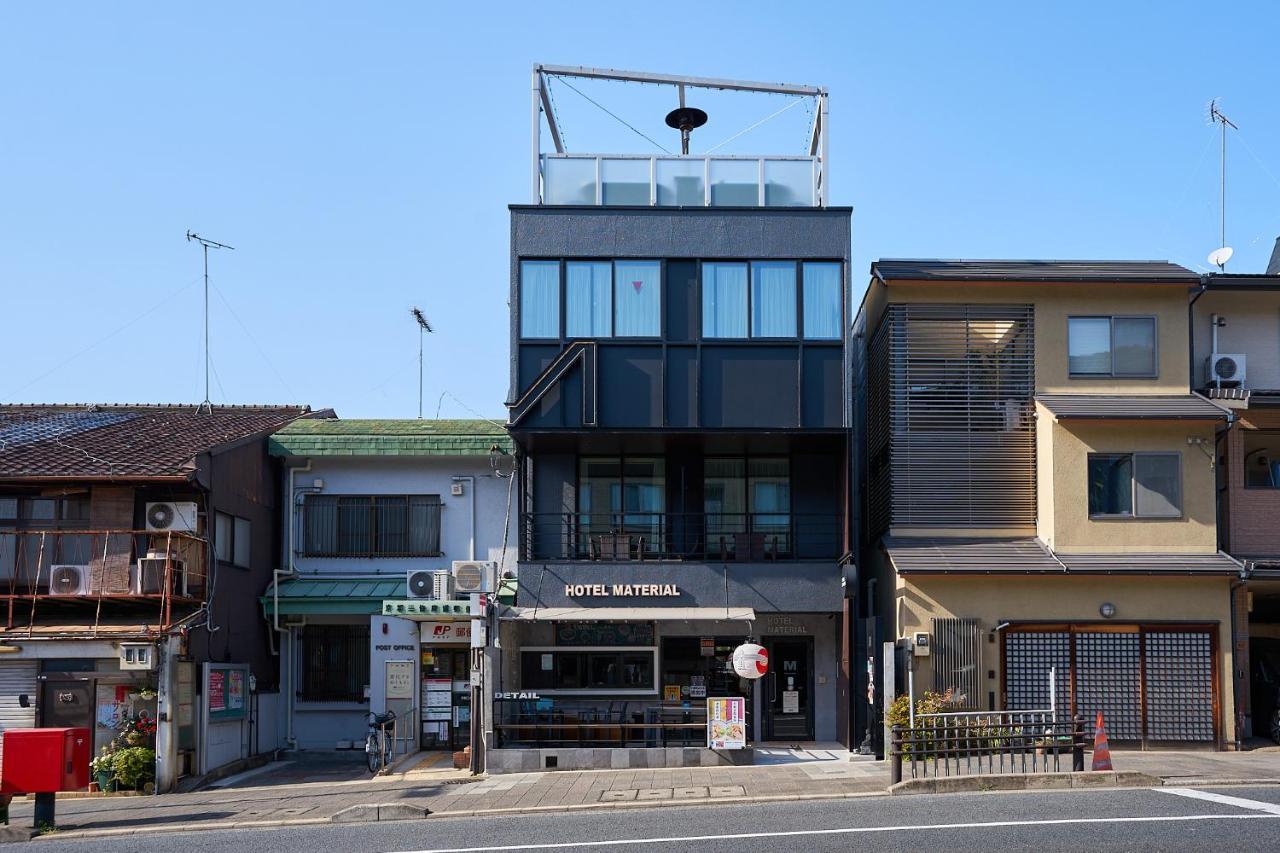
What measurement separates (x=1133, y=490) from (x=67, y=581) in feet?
60.9

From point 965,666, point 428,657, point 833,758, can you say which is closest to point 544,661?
point 428,657

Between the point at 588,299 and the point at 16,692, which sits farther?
the point at 588,299

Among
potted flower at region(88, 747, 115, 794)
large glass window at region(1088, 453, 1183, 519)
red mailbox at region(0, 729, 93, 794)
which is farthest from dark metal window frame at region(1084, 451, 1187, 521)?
potted flower at region(88, 747, 115, 794)

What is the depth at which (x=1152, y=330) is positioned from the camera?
2333 cm

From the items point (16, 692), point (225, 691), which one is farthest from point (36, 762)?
point (225, 691)

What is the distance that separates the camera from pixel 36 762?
56.5 feet

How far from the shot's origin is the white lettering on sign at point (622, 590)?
76.5ft

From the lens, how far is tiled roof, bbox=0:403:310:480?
22.9 m

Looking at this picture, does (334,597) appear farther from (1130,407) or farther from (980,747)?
(1130,407)

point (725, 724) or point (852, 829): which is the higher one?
point (725, 724)

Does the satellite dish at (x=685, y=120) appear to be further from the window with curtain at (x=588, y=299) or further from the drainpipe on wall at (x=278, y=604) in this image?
the drainpipe on wall at (x=278, y=604)

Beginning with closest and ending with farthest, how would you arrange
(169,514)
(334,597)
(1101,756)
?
(1101,756)
(169,514)
(334,597)

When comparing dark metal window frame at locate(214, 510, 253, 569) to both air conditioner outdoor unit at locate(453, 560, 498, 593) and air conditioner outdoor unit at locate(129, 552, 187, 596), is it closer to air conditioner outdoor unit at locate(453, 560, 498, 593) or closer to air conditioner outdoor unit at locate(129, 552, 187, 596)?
air conditioner outdoor unit at locate(129, 552, 187, 596)

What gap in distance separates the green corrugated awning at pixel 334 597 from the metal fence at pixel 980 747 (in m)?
11.4
